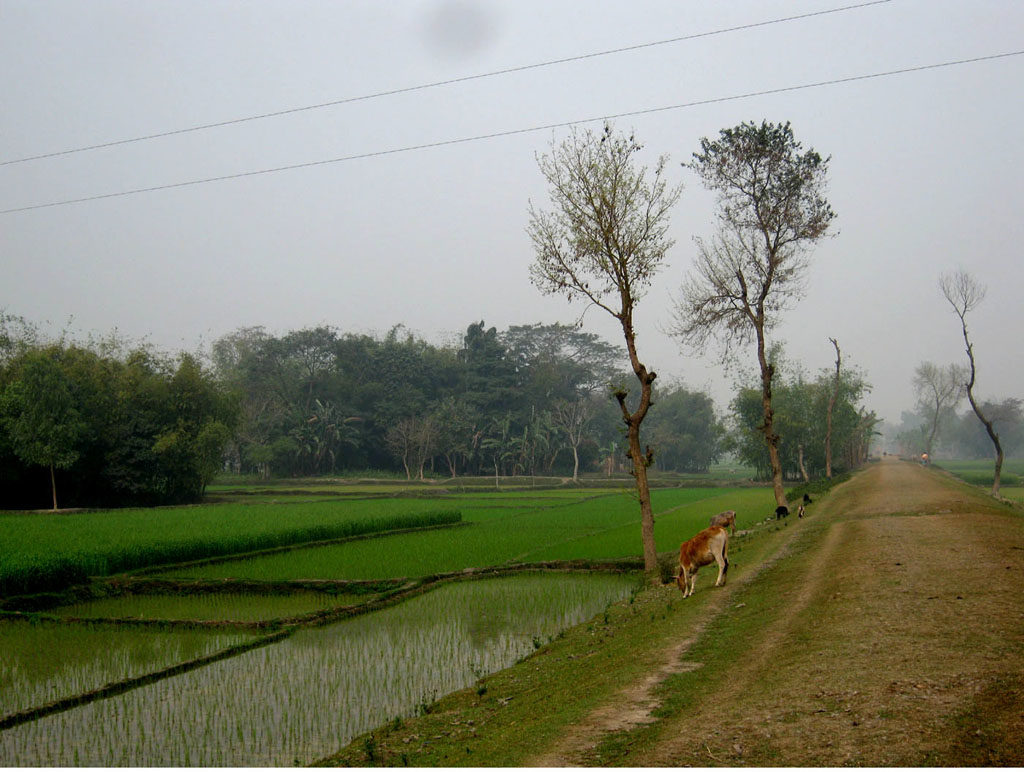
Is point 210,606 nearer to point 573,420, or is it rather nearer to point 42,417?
point 42,417

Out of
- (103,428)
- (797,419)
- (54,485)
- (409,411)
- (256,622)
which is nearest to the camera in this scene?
(256,622)

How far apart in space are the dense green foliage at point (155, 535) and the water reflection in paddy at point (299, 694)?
311 inches

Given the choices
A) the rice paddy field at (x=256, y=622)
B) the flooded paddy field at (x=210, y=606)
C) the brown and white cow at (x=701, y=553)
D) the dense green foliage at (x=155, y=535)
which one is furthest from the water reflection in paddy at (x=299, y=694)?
the dense green foliage at (x=155, y=535)

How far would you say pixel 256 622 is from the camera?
521 inches

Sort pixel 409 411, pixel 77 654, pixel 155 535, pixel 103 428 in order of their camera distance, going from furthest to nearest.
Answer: pixel 409 411
pixel 103 428
pixel 155 535
pixel 77 654

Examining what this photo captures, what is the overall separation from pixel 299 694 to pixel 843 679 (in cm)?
618

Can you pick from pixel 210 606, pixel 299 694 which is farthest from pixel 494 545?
pixel 299 694

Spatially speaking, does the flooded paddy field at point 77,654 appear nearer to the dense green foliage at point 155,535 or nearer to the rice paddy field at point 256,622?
the rice paddy field at point 256,622

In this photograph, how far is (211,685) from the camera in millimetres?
9461

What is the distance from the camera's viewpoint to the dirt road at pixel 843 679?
5004mm

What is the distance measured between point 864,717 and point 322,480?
207 feet

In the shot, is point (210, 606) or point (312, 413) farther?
point (312, 413)

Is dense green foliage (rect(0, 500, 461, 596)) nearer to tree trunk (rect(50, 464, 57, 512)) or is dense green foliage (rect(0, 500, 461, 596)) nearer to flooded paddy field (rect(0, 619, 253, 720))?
flooded paddy field (rect(0, 619, 253, 720))

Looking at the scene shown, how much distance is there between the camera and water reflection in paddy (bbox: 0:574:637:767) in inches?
280
